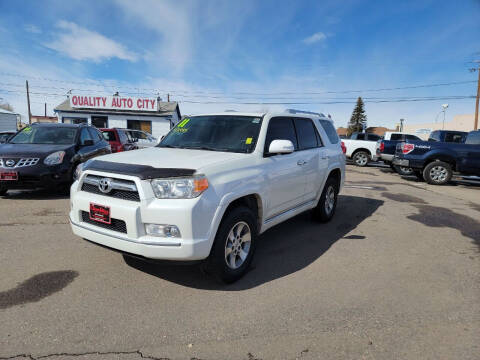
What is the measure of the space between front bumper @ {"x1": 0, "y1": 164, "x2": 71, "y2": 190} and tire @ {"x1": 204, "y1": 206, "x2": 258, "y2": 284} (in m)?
5.11

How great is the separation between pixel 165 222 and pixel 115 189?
0.65 meters

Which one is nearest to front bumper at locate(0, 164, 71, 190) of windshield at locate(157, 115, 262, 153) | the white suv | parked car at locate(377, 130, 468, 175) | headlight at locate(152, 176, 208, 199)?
windshield at locate(157, 115, 262, 153)

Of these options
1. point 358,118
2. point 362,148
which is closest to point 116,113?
point 362,148

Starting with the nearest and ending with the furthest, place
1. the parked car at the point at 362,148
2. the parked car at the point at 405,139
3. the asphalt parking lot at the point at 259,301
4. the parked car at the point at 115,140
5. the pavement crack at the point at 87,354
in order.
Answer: the pavement crack at the point at 87,354 < the asphalt parking lot at the point at 259,301 < the parked car at the point at 115,140 < the parked car at the point at 405,139 < the parked car at the point at 362,148

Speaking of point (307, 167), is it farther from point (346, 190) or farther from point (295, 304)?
point (346, 190)

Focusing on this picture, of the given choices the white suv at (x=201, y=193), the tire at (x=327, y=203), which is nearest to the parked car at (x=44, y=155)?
the white suv at (x=201, y=193)

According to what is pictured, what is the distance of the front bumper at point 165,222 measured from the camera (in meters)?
2.73

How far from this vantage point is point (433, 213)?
6.72 meters

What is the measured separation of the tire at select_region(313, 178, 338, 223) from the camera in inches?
213

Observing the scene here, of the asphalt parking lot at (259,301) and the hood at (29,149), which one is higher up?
the hood at (29,149)

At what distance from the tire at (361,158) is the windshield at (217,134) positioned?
14.6 meters

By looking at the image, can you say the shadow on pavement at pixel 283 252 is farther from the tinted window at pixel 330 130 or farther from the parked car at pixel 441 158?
the parked car at pixel 441 158

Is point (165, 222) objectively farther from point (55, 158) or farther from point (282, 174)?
point (55, 158)

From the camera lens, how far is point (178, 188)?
9.23 ft
